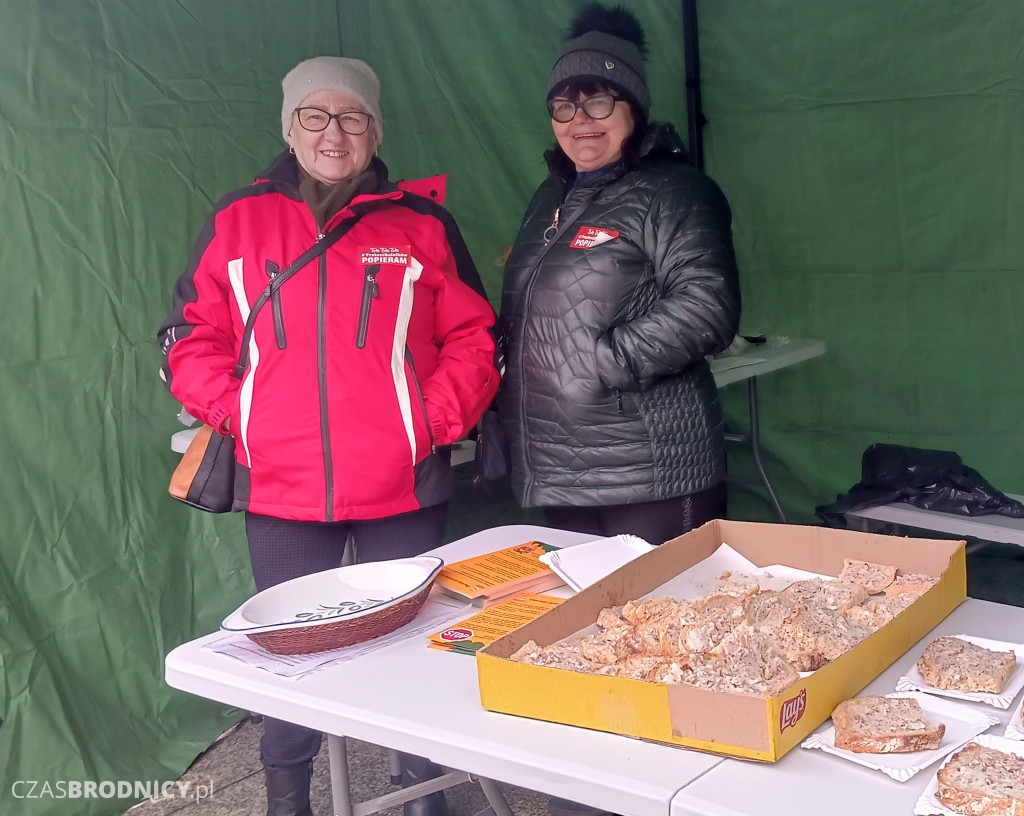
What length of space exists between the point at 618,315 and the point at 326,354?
0.59 metres

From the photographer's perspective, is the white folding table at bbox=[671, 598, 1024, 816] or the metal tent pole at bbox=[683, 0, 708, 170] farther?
the metal tent pole at bbox=[683, 0, 708, 170]

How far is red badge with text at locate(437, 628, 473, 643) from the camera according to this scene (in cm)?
Result: 148

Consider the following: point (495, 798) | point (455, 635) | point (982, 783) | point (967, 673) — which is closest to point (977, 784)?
point (982, 783)

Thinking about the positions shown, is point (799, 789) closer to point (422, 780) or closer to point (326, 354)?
point (326, 354)

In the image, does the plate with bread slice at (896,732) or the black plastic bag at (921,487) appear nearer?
the plate with bread slice at (896,732)

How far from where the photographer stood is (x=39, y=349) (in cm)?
262

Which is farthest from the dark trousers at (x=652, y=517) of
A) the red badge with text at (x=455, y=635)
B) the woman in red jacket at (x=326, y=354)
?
the red badge with text at (x=455, y=635)

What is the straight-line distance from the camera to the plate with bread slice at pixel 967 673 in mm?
1215

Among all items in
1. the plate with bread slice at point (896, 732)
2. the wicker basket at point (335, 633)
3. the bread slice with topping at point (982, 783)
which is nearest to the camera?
the bread slice with topping at point (982, 783)

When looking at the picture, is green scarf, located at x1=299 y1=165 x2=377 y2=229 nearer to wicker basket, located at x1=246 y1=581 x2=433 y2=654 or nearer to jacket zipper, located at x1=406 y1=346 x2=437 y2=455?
jacket zipper, located at x1=406 y1=346 x2=437 y2=455

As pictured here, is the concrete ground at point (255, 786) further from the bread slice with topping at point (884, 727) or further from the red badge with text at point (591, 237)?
the bread slice with topping at point (884, 727)

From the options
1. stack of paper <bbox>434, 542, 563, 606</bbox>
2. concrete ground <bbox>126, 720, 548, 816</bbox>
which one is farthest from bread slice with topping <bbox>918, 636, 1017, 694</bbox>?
concrete ground <bbox>126, 720, 548, 816</bbox>

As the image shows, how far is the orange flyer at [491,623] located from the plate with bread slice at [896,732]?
17.4 inches

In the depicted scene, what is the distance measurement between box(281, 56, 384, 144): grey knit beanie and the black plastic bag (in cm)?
209
